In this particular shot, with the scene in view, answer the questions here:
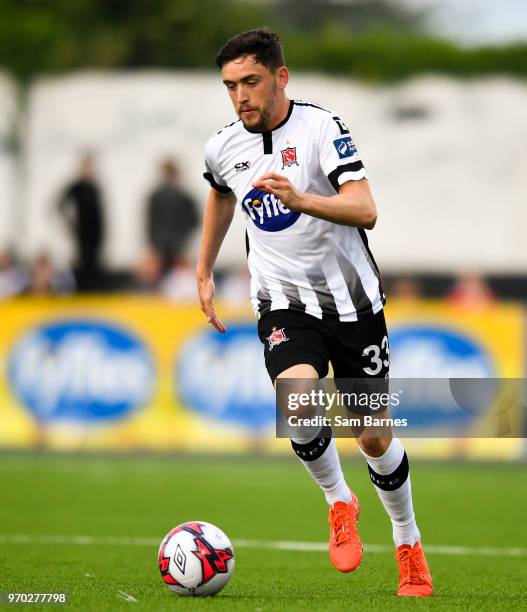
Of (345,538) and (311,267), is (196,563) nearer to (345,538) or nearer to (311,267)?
(345,538)

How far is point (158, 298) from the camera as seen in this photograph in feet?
50.6

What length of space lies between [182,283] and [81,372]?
8.67ft

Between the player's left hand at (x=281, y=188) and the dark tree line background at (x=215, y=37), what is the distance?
15.9 metres

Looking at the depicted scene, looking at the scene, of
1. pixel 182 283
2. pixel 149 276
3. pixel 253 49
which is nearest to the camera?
pixel 253 49

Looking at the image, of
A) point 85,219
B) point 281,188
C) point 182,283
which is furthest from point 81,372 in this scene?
point 281,188

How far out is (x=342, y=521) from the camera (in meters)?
6.91

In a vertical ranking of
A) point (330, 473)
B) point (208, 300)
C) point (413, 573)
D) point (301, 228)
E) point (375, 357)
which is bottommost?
point (413, 573)

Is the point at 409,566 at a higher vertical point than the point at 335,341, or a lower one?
lower

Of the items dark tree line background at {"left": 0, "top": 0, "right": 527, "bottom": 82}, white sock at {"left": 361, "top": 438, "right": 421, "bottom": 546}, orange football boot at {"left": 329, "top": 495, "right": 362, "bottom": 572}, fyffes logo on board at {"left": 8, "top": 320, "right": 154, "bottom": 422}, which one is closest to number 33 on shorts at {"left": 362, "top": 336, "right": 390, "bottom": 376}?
white sock at {"left": 361, "top": 438, "right": 421, "bottom": 546}

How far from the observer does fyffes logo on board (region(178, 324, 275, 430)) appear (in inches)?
572

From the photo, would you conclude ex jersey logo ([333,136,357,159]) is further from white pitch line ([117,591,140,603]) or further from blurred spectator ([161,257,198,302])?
blurred spectator ([161,257,198,302])

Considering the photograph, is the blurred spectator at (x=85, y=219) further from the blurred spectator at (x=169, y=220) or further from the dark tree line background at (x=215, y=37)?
the dark tree line background at (x=215, y=37)

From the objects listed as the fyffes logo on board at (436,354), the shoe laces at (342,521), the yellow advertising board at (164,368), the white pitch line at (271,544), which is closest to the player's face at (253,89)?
the shoe laces at (342,521)

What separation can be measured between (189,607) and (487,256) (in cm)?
1601
